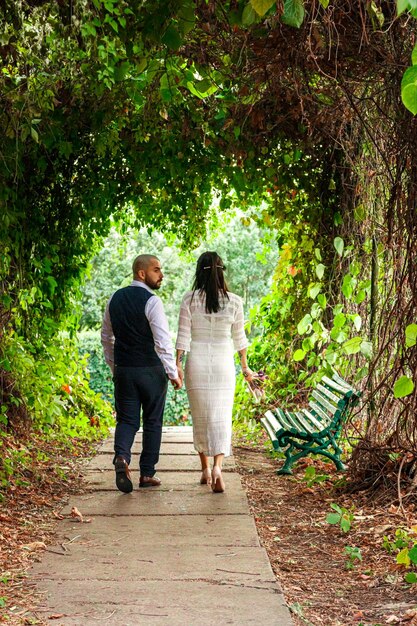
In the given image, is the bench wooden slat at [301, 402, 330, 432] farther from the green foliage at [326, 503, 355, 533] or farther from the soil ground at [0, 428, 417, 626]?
the green foliage at [326, 503, 355, 533]

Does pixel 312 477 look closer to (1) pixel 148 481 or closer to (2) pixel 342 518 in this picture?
(1) pixel 148 481

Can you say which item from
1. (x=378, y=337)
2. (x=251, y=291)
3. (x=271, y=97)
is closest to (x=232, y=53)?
(x=271, y=97)

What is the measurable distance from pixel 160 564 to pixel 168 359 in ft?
6.94

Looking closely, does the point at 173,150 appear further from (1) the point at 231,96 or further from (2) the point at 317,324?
(2) the point at 317,324

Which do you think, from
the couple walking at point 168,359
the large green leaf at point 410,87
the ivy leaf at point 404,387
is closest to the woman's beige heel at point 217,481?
the couple walking at point 168,359

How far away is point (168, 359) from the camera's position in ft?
20.7

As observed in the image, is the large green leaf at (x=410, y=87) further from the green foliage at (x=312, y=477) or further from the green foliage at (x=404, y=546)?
the green foliage at (x=312, y=477)

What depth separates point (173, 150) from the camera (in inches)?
349

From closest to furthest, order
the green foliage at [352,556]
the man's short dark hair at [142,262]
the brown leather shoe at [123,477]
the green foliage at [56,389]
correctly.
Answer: the green foliage at [352,556] < the brown leather shoe at [123,477] < the man's short dark hair at [142,262] < the green foliage at [56,389]

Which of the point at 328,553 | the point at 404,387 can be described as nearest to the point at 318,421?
the point at 328,553

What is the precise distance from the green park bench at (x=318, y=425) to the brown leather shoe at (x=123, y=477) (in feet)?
3.91

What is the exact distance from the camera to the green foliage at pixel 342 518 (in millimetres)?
5008

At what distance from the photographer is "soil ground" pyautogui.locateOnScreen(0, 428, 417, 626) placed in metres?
3.83

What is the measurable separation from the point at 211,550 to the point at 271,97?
4.08 meters
